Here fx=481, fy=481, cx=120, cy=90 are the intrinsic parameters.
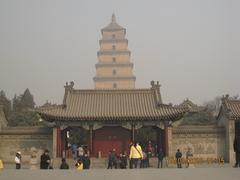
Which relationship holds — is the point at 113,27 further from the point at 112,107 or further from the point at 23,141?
the point at 23,141

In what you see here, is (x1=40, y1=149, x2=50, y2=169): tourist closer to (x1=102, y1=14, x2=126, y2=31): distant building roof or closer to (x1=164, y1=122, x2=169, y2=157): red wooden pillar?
(x1=164, y1=122, x2=169, y2=157): red wooden pillar

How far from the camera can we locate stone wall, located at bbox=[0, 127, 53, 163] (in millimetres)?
31391

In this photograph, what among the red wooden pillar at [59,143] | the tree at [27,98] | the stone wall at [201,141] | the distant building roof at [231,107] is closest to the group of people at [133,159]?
the stone wall at [201,141]

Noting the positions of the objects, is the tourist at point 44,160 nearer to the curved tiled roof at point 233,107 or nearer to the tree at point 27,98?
the curved tiled roof at point 233,107

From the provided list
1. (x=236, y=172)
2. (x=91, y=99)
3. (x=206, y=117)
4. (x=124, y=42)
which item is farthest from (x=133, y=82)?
(x=236, y=172)

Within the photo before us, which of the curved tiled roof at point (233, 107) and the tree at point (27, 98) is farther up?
the tree at point (27, 98)

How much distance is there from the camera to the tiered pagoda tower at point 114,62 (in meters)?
71.4

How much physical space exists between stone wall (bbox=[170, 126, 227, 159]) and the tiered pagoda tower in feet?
129

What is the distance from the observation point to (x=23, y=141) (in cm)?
3170

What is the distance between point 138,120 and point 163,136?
7.28ft

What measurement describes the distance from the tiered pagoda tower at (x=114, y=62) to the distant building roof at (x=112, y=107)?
3698 centimetres

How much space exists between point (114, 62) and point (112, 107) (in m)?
41.8

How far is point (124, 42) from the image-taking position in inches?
2936

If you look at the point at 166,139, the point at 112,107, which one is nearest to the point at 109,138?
the point at 112,107
